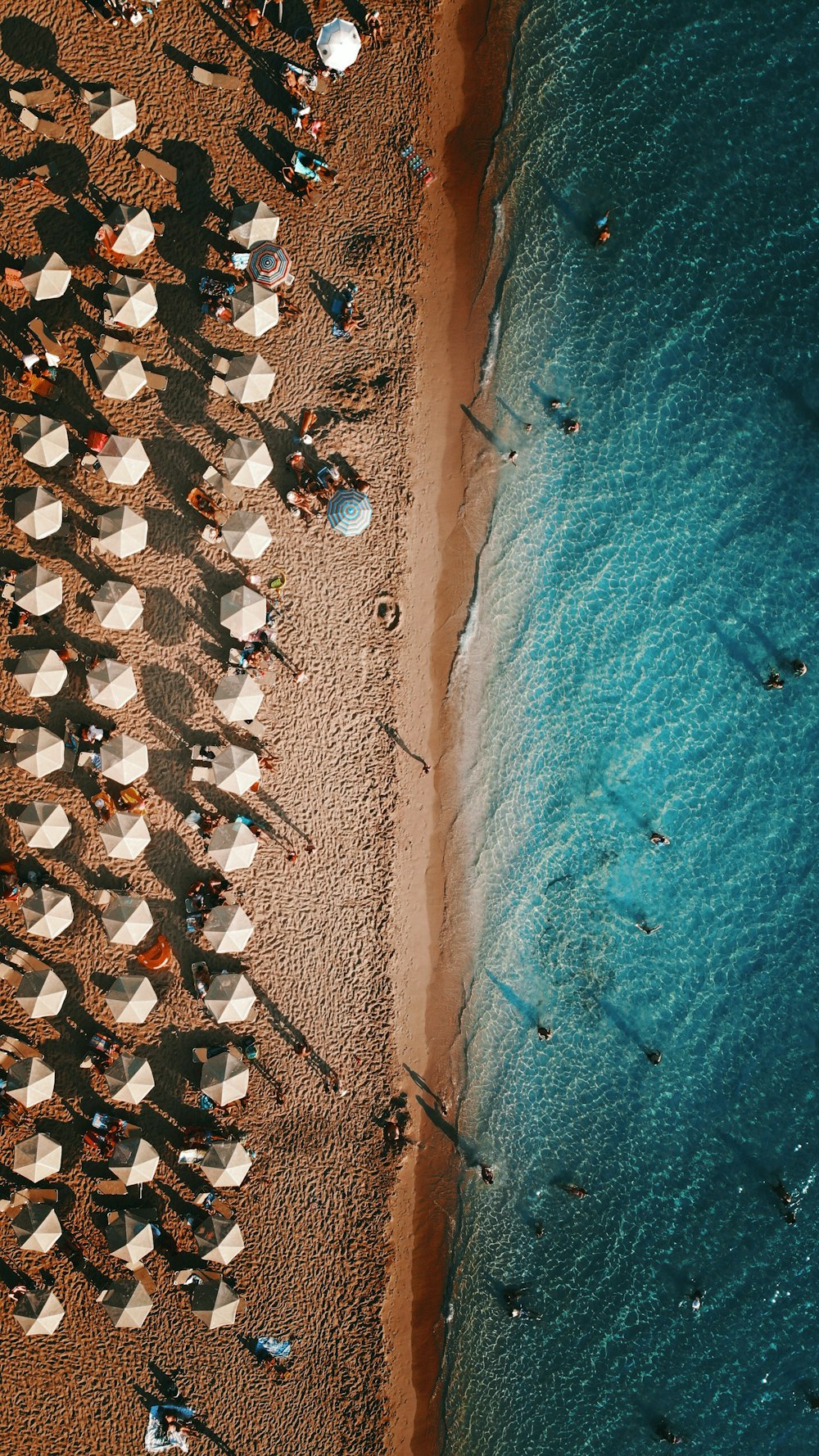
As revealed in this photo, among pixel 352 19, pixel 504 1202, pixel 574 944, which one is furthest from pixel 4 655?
pixel 504 1202

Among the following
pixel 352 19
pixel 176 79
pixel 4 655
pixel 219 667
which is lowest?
pixel 4 655

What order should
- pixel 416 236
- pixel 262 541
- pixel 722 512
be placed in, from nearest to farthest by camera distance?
1. pixel 262 541
2. pixel 416 236
3. pixel 722 512

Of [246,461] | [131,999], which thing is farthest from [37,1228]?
[246,461]

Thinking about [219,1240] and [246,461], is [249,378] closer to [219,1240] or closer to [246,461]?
[246,461]

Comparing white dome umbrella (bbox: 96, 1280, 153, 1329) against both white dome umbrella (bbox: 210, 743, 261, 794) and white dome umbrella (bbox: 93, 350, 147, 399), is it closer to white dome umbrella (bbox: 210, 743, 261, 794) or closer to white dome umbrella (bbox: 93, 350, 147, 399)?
white dome umbrella (bbox: 210, 743, 261, 794)

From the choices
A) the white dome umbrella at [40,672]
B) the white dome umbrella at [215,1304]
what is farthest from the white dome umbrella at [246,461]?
the white dome umbrella at [215,1304]

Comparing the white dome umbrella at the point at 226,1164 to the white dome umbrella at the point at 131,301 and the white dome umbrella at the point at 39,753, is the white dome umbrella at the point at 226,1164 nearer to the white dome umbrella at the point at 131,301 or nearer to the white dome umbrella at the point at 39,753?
the white dome umbrella at the point at 39,753

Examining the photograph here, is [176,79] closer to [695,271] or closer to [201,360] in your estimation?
[201,360]
